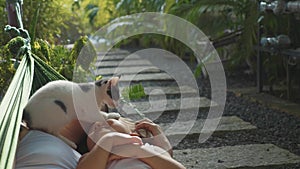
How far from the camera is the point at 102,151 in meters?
1.05

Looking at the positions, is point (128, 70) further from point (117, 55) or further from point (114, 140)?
point (114, 140)

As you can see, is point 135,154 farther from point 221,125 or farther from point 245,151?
point 221,125

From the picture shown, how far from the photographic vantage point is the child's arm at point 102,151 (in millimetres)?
1044

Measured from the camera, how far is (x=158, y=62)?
15.9 ft

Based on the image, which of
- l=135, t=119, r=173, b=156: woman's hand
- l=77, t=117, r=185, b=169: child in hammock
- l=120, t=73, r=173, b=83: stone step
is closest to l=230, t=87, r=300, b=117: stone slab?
l=120, t=73, r=173, b=83: stone step

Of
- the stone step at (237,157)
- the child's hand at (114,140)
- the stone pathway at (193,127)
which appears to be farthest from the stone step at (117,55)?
the child's hand at (114,140)

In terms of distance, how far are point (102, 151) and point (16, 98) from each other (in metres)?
0.19

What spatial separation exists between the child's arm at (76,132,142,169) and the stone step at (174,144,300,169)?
3.52ft

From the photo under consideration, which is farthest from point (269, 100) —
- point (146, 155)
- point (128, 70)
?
point (146, 155)

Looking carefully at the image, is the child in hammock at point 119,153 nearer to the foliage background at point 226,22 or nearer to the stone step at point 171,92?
the foliage background at point 226,22

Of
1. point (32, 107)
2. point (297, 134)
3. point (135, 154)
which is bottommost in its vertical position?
point (297, 134)

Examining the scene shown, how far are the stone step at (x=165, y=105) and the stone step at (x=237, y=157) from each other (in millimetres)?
482

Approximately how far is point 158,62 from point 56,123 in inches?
149

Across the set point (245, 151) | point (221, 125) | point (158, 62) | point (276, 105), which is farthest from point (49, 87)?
point (158, 62)
